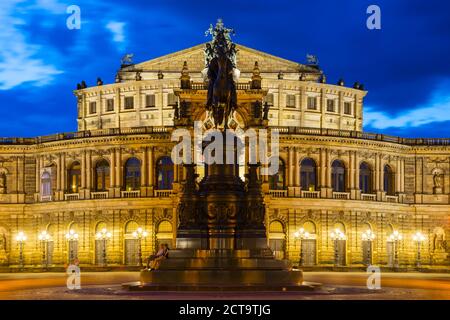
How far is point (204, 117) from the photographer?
99.4 m

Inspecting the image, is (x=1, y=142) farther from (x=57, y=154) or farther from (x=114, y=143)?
(x=114, y=143)

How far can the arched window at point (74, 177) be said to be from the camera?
109188 millimetres

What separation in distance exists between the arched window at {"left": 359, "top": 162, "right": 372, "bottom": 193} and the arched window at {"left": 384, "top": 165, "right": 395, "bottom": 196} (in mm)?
2597

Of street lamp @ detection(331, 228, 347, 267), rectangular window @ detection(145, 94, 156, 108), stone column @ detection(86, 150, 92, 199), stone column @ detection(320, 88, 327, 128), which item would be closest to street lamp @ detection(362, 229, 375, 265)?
street lamp @ detection(331, 228, 347, 267)

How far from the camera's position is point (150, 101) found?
11781 centimetres

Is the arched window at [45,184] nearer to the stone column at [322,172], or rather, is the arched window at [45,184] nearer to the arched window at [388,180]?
the stone column at [322,172]

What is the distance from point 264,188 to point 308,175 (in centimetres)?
941

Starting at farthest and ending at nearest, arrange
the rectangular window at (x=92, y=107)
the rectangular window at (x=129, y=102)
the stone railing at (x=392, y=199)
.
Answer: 1. the rectangular window at (x=92, y=107)
2. the rectangular window at (x=129, y=102)
3. the stone railing at (x=392, y=199)

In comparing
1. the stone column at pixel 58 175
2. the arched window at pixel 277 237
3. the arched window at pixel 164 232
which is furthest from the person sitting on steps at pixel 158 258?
the stone column at pixel 58 175

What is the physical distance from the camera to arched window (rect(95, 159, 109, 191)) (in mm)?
107812

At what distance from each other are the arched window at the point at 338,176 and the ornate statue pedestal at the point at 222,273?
2393 inches

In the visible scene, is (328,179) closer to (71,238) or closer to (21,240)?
(71,238)

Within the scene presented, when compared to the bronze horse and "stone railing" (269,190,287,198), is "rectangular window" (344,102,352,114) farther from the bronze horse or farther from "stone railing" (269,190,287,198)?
the bronze horse
